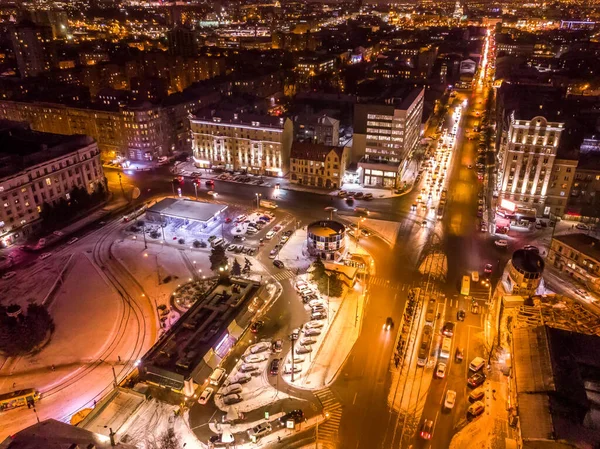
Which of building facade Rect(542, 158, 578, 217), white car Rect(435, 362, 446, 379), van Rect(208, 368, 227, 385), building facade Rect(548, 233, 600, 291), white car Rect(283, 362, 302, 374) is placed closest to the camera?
van Rect(208, 368, 227, 385)

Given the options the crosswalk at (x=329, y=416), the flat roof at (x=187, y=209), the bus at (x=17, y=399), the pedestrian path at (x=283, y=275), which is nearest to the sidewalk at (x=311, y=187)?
the flat roof at (x=187, y=209)

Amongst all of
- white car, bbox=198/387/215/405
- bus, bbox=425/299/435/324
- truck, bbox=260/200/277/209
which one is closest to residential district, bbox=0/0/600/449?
bus, bbox=425/299/435/324

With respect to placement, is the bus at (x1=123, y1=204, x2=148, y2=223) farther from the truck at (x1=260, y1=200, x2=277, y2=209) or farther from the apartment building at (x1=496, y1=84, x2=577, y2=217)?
the apartment building at (x1=496, y1=84, x2=577, y2=217)

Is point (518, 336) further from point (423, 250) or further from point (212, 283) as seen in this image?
point (212, 283)

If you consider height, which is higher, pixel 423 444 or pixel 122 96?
pixel 122 96

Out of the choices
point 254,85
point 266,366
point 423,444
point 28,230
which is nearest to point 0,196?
point 28,230
